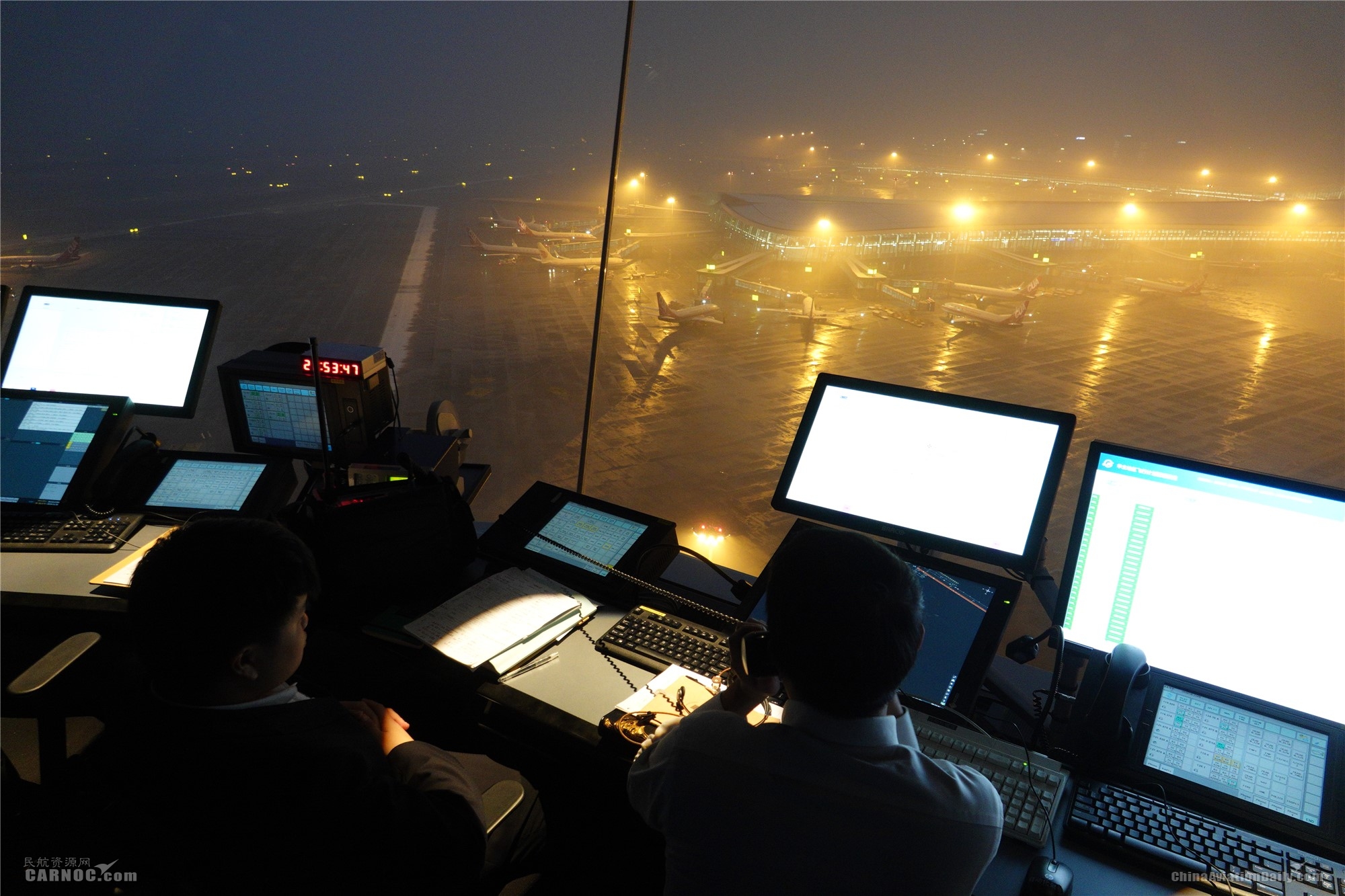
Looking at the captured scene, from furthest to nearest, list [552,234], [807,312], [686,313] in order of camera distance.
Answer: [552,234] → [686,313] → [807,312]

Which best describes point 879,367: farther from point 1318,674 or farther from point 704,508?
point 1318,674

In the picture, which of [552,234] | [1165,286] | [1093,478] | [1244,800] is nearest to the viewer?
[1244,800]

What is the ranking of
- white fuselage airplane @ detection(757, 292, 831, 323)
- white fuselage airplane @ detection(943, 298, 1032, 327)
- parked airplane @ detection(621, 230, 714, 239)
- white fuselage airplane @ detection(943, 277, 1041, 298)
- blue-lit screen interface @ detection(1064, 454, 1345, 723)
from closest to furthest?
blue-lit screen interface @ detection(1064, 454, 1345, 723)
white fuselage airplane @ detection(943, 298, 1032, 327)
white fuselage airplane @ detection(757, 292, 831, 323)
white fuselage airplane @ detection(943, 277, 1041, 298)
parked airplane @ detection(621, 230, 714, 239)

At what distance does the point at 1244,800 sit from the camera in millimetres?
1085

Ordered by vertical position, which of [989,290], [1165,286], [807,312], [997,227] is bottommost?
[807,312]

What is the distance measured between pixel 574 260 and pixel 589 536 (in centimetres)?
2153

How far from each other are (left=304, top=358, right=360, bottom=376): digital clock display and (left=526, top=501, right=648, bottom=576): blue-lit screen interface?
2.84ft

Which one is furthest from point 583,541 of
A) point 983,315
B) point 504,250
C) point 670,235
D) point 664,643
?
point 670,235

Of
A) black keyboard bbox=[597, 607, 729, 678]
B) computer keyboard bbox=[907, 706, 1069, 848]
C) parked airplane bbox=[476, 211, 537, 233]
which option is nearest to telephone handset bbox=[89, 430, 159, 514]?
black keyboard bbox=[597, 607, 729, 678]

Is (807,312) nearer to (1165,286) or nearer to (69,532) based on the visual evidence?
(1165,286)

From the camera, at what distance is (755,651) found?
1.02 m

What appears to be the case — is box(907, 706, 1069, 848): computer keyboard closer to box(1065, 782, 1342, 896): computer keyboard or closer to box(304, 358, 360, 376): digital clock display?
box(1065, 782, 1342, 896): computer keyboard

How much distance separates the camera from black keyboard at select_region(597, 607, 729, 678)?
4.79 feet

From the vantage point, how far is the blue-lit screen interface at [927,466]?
1.46 m
